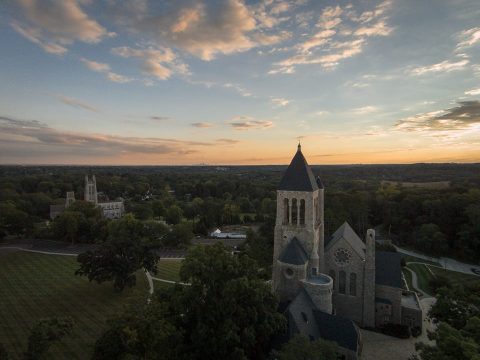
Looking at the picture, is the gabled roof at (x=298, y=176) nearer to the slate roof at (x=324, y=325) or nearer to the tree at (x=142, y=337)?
the slate roof at (x=324, y=325)

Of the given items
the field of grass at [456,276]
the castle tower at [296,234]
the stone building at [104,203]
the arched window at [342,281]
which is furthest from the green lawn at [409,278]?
the stone building at [104,203]

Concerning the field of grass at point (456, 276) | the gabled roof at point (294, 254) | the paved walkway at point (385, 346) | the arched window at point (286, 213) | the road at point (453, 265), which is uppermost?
the arched window at point (286, 213)

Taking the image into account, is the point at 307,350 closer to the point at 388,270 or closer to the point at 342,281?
the point at 342,281

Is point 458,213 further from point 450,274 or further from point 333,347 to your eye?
point 333,347

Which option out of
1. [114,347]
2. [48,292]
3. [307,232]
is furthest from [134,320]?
[48,292]

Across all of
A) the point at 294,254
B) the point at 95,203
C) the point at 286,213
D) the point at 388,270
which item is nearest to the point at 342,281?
the point at 388,270

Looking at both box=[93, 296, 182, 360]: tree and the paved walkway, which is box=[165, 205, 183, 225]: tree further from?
box=[93, 296, 182, 360]: tree

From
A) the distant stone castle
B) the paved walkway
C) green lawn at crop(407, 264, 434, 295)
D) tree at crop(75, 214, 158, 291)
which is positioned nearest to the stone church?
the paved walkway
